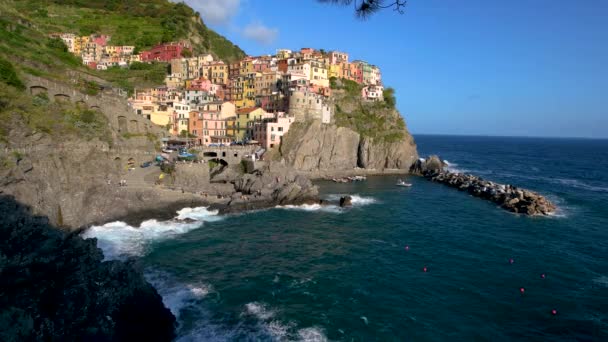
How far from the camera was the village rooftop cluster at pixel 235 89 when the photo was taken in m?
69.7

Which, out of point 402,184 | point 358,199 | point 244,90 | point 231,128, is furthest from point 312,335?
point 244,90

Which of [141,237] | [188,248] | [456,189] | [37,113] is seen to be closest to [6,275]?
[188,248]

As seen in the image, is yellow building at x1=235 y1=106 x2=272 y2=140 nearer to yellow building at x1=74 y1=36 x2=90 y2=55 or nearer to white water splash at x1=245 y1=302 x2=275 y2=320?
white water splash at x1=245 y1=302 x2=275 y2=320

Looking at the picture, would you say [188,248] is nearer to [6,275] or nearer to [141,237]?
[141,237]

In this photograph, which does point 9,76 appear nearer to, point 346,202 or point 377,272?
point 346,202

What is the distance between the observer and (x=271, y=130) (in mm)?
68750

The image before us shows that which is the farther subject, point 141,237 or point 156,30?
point 156,30

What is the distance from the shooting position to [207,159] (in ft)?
194

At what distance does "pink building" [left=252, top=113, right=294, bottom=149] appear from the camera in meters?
68.6

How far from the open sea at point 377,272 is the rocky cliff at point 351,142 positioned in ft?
73.1

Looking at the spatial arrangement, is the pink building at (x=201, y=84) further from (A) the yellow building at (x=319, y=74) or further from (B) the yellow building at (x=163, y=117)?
(A) the yellow building at (x=319, y=74)

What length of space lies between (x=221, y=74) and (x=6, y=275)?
79.7 metres

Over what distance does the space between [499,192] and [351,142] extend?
98.6ft

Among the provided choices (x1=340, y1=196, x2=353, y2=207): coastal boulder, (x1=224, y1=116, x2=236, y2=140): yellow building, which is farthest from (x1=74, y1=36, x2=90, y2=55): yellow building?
(x1=340, y1=196, x2=353, y2=207): coastal boulder
